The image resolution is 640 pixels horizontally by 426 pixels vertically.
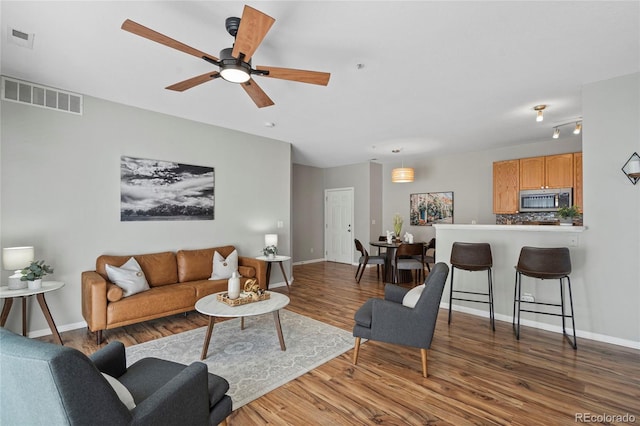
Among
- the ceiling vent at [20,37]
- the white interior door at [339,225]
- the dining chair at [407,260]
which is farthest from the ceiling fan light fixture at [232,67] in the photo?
the white interior door at [339,225]

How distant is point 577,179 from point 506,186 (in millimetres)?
1059

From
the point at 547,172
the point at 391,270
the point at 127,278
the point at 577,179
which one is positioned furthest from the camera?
the point at 391,270

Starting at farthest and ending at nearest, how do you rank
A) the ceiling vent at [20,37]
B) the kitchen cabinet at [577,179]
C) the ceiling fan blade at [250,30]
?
1. the kitchen cabinet at [577,179]
2. the ceiling vent at [20,37]
3. the ceiling fan blade at [250,30]

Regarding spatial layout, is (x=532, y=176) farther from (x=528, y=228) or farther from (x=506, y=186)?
(x=528, y=228)

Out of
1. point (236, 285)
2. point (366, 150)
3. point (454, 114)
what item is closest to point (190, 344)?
point (236, 285)

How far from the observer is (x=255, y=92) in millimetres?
2680

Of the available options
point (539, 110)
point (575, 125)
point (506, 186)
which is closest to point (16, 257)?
point (539, 110)

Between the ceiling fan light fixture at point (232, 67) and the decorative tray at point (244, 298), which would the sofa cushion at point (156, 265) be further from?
the ceiling fan light fixture at point (232, 67)

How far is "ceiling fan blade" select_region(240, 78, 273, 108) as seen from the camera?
100 inches

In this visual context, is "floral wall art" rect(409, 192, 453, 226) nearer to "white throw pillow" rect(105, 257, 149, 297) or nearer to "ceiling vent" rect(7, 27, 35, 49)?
"white throw pillow" rect(105, 257, 149, 297)

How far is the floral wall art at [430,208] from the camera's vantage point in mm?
6969

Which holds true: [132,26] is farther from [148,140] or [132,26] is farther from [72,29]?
[148,140]

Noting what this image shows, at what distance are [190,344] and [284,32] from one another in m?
3.09

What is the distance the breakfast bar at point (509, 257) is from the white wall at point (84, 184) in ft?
11.7
